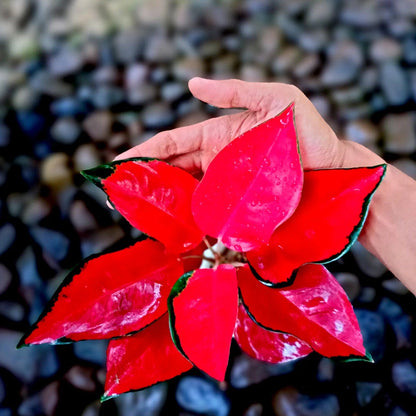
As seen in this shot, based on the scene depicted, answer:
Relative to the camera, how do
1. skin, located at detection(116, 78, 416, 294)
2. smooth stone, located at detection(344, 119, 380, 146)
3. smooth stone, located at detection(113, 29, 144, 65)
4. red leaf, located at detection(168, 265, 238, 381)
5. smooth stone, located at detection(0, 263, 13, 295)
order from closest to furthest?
red leaf, located at detection(168, 265, 238, 381)
skin, located at detection(116, 78, 416, 294)
smooth stone, located at detection(0, 263, 13, 295)
smooth stone, located at detection(344, 119, 380, 146)
smooth stone, located at detection(113, 29, 144, 65)

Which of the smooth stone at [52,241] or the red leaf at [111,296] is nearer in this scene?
the red leaf at [111,296]

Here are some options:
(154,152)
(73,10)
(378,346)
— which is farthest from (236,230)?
(73,10)

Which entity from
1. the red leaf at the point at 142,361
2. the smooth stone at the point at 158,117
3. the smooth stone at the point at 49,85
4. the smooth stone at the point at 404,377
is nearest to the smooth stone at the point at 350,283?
the smooth stone at the point at 404,377

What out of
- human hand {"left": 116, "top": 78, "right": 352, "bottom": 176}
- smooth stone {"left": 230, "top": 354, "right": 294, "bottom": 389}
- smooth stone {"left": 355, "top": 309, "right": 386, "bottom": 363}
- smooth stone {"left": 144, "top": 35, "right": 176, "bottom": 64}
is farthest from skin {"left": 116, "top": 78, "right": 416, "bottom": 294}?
smooth stone {"left": 144, "top": 35, "right": 176, "bottom": 64}

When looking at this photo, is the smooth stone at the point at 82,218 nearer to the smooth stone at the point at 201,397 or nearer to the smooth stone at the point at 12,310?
the smooth stone at the point at 12,310

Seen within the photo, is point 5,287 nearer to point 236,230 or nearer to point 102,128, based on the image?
point 102,128

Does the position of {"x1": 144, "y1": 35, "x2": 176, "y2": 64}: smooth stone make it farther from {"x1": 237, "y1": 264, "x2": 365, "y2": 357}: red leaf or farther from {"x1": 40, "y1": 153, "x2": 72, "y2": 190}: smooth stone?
{"x1": 237, "y1": 264, "x2": 365, "y2": 357}: red leaf
